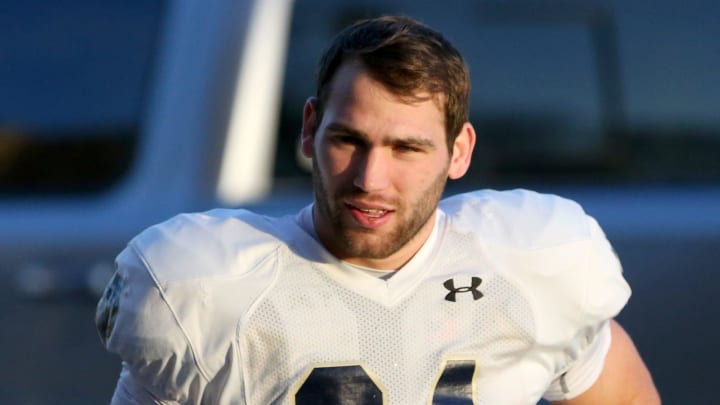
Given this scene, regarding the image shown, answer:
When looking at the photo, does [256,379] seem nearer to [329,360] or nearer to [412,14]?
[329,360]

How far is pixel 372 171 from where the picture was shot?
229cm

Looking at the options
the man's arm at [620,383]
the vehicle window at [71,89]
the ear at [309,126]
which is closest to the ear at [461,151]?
the ear at [309,126]

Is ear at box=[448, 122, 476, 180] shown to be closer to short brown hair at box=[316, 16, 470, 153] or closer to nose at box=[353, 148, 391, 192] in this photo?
short brown hair at box=[316, 16, 470, 153]

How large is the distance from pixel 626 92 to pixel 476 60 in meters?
0.40

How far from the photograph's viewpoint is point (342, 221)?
233cm

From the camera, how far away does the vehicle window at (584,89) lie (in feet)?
12.1

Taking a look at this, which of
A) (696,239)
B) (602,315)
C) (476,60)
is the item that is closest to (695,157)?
(696,239)

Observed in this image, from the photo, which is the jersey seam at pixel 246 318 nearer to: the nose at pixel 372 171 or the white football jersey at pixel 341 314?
the white football jersey at pixel 341 314

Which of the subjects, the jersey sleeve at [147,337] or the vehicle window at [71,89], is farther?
the vehicle window at [71,89]

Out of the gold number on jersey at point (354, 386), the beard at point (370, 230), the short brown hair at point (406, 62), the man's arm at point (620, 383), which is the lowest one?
the man's arm at point (620, 383)

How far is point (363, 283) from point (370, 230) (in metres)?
0.13

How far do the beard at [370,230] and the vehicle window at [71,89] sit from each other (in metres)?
1.59

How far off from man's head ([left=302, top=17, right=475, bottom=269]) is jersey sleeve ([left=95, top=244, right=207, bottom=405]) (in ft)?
1.02

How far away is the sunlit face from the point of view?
90.4 inches
